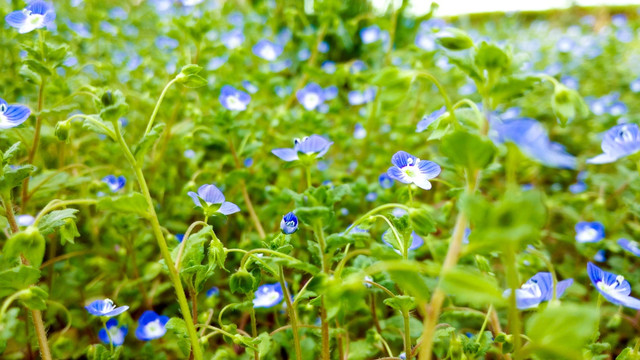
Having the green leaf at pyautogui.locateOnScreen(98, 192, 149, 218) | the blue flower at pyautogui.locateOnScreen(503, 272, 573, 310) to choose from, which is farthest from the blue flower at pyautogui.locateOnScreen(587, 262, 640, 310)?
the green leaf at pyautogui.locateOnScreen(98, 192, 149, 218)

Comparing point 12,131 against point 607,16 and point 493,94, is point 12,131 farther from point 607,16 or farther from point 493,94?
point 607,16

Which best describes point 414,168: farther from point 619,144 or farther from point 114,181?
point 114,181

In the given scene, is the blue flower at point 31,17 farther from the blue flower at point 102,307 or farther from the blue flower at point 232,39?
the blue flower at point 232,39

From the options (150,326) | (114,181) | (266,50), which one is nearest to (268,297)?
(150,326)

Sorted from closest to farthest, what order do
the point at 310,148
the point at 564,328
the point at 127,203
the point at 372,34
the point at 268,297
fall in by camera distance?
the point at 564,328 < the point at 127,203 < the point at 310,148 < the point at 268,297 < the point at 372,34

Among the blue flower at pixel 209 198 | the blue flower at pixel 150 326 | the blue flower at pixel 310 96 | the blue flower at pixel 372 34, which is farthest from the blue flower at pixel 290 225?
the blue flower at pixel 372 34
